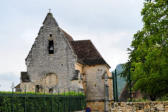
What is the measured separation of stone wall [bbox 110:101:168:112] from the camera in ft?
43.8

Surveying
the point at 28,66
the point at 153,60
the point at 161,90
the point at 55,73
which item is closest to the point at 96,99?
the point at 55,73

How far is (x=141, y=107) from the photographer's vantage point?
45.1 ft

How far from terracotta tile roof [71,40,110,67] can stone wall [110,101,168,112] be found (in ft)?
84.8

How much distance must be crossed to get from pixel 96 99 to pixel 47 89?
286 inches

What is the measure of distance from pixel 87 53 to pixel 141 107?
2923cm

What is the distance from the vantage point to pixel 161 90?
21328 mm

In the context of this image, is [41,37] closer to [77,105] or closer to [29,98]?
[77,105]

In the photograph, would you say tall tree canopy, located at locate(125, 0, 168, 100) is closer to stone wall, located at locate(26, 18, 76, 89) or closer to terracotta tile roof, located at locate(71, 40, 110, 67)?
stone wall, located at locate(26, 18, 76, 89)

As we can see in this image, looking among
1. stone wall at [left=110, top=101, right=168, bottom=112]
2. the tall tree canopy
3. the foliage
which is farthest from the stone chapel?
stone wall at [left=110, top=101, right=168, bottom=112]

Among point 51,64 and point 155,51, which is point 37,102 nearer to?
point 155,51

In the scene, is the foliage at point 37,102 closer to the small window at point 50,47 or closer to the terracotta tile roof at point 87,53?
the small window at point 50,47

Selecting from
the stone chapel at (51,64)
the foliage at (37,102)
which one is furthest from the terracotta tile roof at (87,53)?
the foliage at (37,102)

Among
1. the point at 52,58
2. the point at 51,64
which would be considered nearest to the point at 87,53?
the point at 52,58

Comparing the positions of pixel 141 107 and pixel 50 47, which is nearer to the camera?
pixel 141 107
